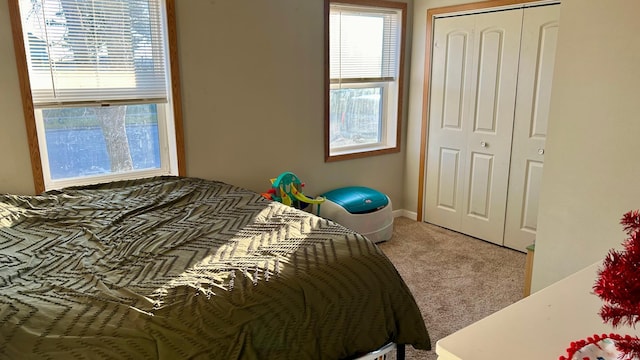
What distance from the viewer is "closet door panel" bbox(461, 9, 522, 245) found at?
11.6ft

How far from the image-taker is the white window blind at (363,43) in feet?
12.4

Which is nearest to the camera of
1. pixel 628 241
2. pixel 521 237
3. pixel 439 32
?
pixel 628 241

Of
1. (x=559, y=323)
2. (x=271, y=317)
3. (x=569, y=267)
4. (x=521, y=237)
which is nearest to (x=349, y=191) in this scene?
(x=521, y=237)

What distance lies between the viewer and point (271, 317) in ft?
5.28

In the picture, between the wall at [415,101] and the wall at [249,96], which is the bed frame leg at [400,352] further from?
the wall at [415,101]

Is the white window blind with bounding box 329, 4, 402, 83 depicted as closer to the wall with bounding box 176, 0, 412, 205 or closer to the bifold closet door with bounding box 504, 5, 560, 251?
the wall with bounding box 176, 0, 412, 205

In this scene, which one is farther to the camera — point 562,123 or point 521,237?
point 521,237

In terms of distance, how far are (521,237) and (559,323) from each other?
9.35 feet

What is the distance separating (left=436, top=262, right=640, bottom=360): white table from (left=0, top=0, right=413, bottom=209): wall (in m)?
2.50

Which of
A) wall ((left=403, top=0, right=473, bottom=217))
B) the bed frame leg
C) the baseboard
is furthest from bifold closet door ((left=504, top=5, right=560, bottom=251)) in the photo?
the bed frame leg

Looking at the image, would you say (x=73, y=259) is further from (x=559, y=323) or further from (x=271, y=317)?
(x=559, y=323)

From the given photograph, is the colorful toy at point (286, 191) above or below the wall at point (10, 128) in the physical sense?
below

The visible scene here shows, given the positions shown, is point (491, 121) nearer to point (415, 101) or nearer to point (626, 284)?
point (415, 101)

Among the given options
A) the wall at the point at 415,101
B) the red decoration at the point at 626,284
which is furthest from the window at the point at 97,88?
the red decoration at the point at 626,284
